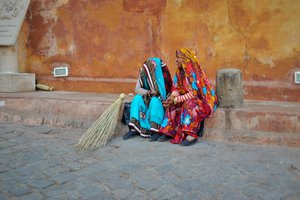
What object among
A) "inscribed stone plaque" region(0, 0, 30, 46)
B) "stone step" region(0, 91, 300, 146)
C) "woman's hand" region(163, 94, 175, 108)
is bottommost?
"stone step" region(0, 91, 300, 146)

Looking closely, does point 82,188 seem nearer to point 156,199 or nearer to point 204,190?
point 156,199

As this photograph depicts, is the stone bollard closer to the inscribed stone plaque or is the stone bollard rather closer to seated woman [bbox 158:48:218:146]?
seated woman [bbox 158:48:218:146]

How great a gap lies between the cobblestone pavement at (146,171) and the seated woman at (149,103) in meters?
0.17

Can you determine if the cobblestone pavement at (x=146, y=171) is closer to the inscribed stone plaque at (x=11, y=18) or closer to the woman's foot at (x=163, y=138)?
the woman's foot at (x=163, y=138)

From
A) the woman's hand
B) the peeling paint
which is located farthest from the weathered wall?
the woman's hand

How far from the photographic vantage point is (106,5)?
6.59m

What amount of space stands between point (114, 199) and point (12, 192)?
34.6 inches

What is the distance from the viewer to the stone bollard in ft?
14.9

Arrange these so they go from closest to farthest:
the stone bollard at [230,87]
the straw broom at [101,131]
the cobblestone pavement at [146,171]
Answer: the cobblestone pavement at [146,171] → the straw broom at [101,131] → the stone bollard at [230,87]

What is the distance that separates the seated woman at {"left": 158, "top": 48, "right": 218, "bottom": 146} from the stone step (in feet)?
0.82

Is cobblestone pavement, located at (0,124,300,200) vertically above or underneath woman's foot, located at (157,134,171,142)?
underneath

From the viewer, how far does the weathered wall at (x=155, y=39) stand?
5.27 m

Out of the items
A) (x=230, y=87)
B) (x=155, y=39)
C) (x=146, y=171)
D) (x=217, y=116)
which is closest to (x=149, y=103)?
(x=217, y=116)

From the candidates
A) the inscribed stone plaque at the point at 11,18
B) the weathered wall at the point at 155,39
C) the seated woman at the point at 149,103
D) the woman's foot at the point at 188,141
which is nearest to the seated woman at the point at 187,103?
the woman's foot at the point at 188,141
